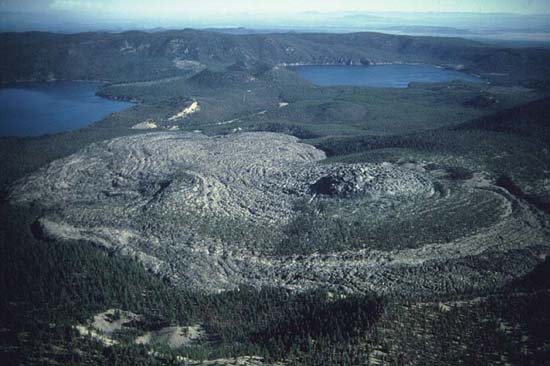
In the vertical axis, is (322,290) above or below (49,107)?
below

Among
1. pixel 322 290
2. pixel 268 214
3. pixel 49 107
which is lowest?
pixel 322 290

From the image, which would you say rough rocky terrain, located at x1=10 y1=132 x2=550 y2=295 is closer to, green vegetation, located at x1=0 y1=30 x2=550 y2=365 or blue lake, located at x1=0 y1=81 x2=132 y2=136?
green vegetation, located at x1=0 y1=30 x2=550 y2=365

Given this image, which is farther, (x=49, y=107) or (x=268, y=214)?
(x=49, y=107)

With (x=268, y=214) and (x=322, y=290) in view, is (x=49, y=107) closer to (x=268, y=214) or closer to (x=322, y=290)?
(x=268, y=214)

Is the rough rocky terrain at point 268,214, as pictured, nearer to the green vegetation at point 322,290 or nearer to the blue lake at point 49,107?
the green vegetation at point 322,290

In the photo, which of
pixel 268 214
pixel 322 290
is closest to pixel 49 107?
pixel 268 214
